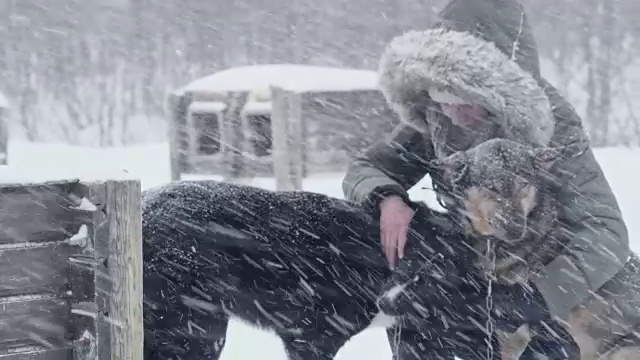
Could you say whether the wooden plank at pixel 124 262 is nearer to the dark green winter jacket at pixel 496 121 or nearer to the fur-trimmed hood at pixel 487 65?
the dark green winter jacket at pixel 496 121

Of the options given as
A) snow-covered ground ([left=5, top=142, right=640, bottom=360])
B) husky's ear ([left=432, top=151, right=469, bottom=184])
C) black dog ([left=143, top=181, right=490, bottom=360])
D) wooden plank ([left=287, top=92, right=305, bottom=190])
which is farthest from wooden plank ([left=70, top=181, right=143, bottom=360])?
wooden plank ([left=287, top=92, right=305, bottom=190])

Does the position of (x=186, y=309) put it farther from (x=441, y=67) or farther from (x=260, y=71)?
(x=260, y=71)

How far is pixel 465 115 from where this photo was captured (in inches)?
116

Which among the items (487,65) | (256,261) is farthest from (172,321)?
(487,65)

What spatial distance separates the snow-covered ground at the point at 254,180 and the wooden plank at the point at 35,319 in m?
2.22

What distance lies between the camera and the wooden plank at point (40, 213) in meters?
1.77

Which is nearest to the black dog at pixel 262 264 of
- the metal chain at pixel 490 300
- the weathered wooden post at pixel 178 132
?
the metal chain at pixel 490 300

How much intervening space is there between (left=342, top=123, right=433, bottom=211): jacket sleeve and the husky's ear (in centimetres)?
43

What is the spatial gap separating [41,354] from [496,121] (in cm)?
179

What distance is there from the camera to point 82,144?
37.4 feet

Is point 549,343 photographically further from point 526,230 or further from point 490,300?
point 526,230

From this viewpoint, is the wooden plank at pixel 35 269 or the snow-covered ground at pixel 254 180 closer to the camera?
the wooden plank at pixel 35 269

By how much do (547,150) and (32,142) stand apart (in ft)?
32.9

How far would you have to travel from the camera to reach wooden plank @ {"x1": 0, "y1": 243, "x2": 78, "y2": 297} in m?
1.77
